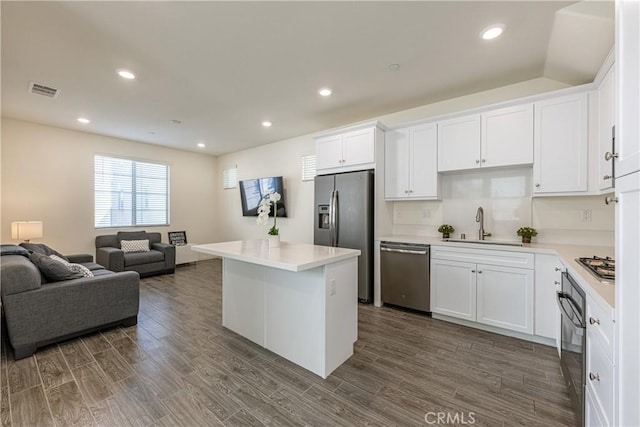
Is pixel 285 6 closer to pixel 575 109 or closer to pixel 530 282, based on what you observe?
pixel 575 109

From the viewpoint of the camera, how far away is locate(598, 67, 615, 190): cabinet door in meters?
2.07

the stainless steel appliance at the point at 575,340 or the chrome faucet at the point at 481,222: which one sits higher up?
the chrome faucet at the point at 481,222

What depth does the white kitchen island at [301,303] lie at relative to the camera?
6.88 feet

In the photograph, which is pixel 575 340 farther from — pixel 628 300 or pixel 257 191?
pixel 257 191

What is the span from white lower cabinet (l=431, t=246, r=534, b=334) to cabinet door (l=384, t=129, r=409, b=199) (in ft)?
3.24

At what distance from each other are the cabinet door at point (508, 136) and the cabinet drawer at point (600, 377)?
6.88 feet

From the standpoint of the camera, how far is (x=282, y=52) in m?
2.54

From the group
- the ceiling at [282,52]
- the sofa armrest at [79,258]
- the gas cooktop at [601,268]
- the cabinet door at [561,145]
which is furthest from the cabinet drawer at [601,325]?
the sofa armrest at [79,258]

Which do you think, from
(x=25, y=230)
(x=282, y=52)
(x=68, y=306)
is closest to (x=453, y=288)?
(x=282, y=52)

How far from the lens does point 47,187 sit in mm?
4781

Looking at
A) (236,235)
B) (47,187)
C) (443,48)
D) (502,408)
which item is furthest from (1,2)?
(236,235)

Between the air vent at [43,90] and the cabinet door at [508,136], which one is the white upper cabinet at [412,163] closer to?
the cabinet door at [508,136]

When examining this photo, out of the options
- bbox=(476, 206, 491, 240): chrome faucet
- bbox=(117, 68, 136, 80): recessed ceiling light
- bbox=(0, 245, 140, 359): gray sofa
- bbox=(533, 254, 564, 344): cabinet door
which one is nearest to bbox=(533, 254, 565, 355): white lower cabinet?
Result: bbox=(533, 254, 564, 344): cabinet door

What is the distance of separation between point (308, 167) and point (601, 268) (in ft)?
14.1
